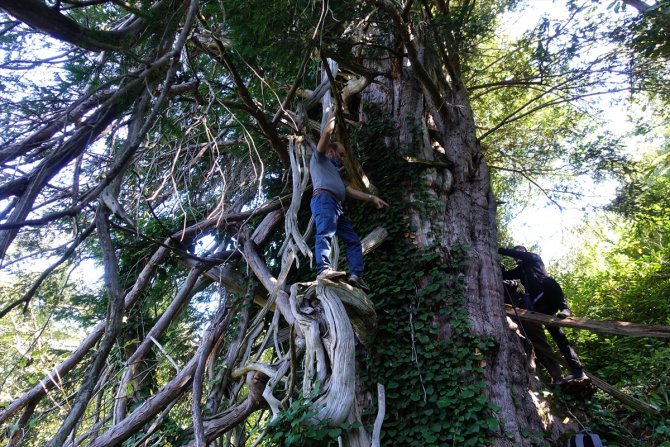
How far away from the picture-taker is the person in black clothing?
4570 mm

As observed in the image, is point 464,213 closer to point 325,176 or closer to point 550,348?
point 550,348

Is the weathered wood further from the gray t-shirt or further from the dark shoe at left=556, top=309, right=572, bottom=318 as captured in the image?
the gray t-shirt

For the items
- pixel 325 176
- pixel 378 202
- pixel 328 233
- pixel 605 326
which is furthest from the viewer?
pixel 378 202

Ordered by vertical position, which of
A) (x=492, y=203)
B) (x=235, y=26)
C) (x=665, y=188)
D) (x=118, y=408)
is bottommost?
(x=118, y=408)

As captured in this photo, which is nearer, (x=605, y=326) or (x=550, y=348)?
(x=605, y=326)

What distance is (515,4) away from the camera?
7141 mm

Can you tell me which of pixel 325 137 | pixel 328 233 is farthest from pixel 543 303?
pixel 325 137

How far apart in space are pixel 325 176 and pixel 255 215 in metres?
1.81

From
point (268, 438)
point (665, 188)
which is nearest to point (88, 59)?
point (268, 438)

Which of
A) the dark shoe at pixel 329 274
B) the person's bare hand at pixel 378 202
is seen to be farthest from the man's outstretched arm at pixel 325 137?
the dark shoe at pixel 329 274

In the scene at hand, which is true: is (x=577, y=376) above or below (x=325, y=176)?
below

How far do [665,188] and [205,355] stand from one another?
7035 mm

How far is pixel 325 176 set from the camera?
3916mm

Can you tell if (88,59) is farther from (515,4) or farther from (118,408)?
(515,4)
